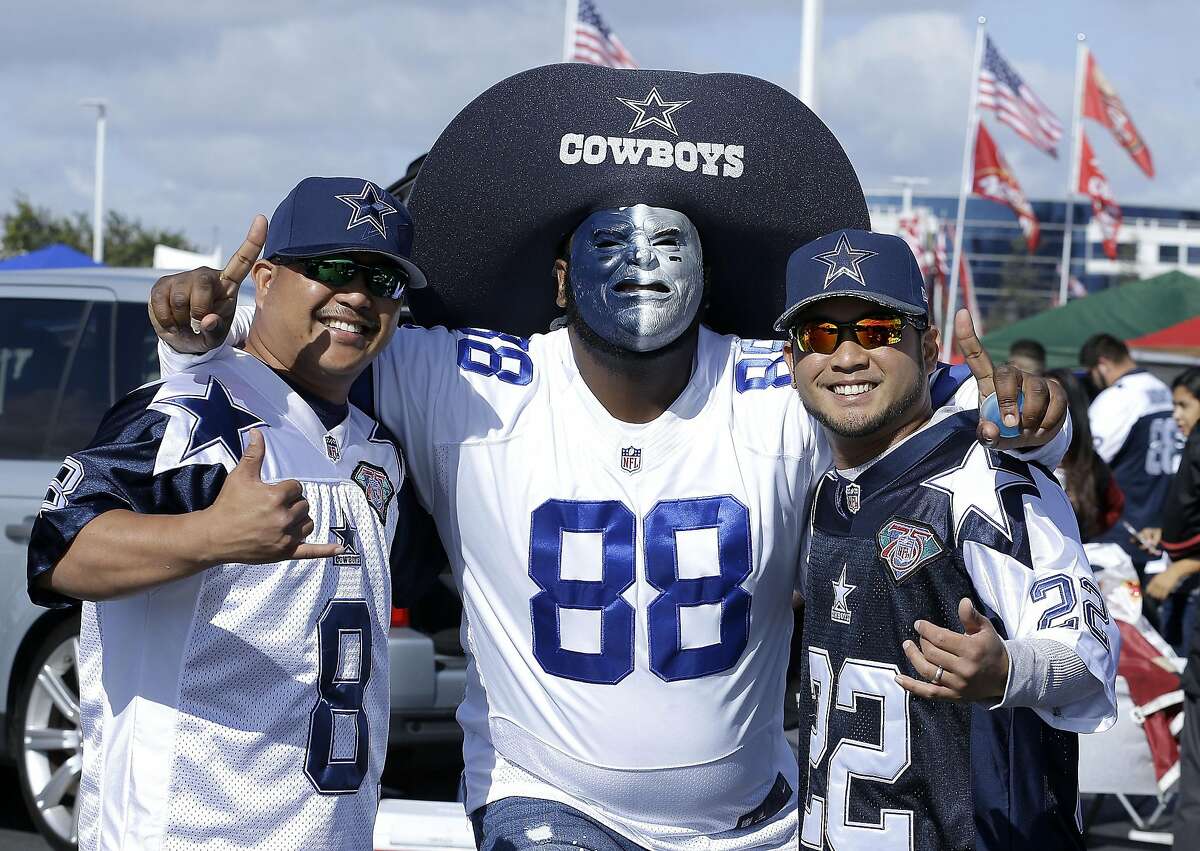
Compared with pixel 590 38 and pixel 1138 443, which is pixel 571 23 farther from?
pixel 1138 443

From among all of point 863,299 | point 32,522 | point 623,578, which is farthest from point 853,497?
point 32,522

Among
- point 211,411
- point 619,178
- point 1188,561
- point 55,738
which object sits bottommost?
point 55,738

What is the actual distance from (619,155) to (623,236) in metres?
0.22

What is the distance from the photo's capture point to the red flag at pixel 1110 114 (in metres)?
25.6

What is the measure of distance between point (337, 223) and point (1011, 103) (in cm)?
1987

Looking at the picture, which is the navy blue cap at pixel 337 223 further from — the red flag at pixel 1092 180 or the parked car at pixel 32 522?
the red flag at pixel 1092 180

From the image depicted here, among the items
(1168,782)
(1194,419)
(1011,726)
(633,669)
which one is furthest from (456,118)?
(1194,419)

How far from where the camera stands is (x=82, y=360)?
587 centimetres

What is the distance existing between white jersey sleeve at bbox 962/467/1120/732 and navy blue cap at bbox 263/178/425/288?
133 centimetres

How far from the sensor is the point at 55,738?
5.65 meters

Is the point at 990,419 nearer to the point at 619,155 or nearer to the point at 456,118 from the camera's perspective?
the point at 619,155

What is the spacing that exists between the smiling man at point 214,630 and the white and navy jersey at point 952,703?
0.94 metres

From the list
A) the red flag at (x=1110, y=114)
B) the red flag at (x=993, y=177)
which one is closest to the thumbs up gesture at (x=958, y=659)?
the red flag at (x=993, y=177)

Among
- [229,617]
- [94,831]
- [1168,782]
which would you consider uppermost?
[229,617]
